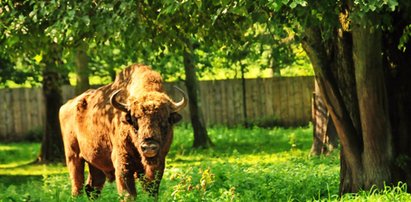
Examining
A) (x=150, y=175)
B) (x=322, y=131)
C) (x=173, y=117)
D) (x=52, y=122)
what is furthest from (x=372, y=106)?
(x=52, y=122)

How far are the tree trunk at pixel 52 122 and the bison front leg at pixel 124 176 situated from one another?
12354 mm

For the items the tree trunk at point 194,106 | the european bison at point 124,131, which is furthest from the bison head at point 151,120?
the tree trunk at point 194,106

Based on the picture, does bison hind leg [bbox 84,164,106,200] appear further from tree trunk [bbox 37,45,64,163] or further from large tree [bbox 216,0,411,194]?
tree trunk [bbox 37,45,64,163]

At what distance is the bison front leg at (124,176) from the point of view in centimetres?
1195

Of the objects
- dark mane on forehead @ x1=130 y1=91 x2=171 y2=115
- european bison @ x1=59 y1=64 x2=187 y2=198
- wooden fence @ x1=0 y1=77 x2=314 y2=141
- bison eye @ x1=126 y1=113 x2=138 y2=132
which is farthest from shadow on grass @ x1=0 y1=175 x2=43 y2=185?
wooden fence @ x1=0 y1=77 x2=314 y2=141

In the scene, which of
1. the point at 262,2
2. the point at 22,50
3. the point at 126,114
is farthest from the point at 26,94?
the point at 262,2

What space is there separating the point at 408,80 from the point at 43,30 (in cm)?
470

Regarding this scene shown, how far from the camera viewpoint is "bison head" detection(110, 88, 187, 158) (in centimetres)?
1145

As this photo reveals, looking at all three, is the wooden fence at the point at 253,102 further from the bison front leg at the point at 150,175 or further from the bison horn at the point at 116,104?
the bison front leg at the point at 150,175

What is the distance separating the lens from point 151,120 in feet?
38.0

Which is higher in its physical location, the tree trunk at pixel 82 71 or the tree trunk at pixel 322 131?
the tree trunk at pixel 82 71

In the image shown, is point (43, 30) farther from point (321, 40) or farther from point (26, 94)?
point (26, 94)

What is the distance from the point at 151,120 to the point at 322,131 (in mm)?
10598

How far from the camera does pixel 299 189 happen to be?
13.1 metres
